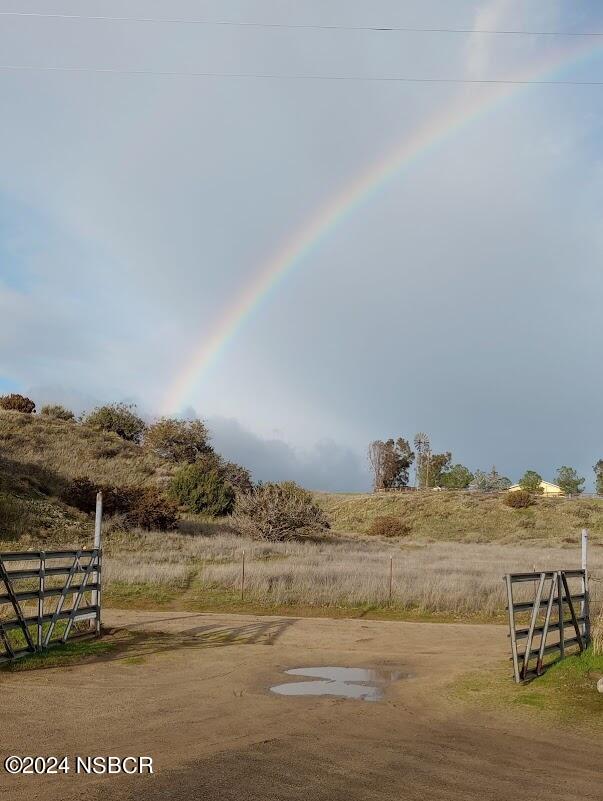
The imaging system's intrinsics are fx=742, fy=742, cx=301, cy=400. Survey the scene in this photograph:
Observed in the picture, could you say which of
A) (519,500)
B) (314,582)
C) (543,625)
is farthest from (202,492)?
(543,625)

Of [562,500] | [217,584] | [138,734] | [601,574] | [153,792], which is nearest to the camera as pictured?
[153,792]

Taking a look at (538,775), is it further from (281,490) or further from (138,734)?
(281,490)

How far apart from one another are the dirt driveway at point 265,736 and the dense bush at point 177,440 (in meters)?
59.3

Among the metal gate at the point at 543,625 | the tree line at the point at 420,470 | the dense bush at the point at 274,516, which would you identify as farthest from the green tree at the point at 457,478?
the metal gate at the point at 543,625

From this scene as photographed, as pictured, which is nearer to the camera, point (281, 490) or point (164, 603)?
point (164, 603)

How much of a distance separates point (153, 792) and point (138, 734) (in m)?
2.05

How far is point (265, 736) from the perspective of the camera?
8344mm

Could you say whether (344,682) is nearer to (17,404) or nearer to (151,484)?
(151,484)

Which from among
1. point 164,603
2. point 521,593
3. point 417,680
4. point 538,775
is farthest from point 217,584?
point 538,775

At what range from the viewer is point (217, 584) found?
25156 mm

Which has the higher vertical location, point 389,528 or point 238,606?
point 389,528

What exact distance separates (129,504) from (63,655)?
32461 millimetres

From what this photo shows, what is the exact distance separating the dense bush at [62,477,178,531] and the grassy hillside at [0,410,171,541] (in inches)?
50.5

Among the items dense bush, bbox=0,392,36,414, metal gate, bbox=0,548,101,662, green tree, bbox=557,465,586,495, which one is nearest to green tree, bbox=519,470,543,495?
green tree, bbox=557,465,586,495
